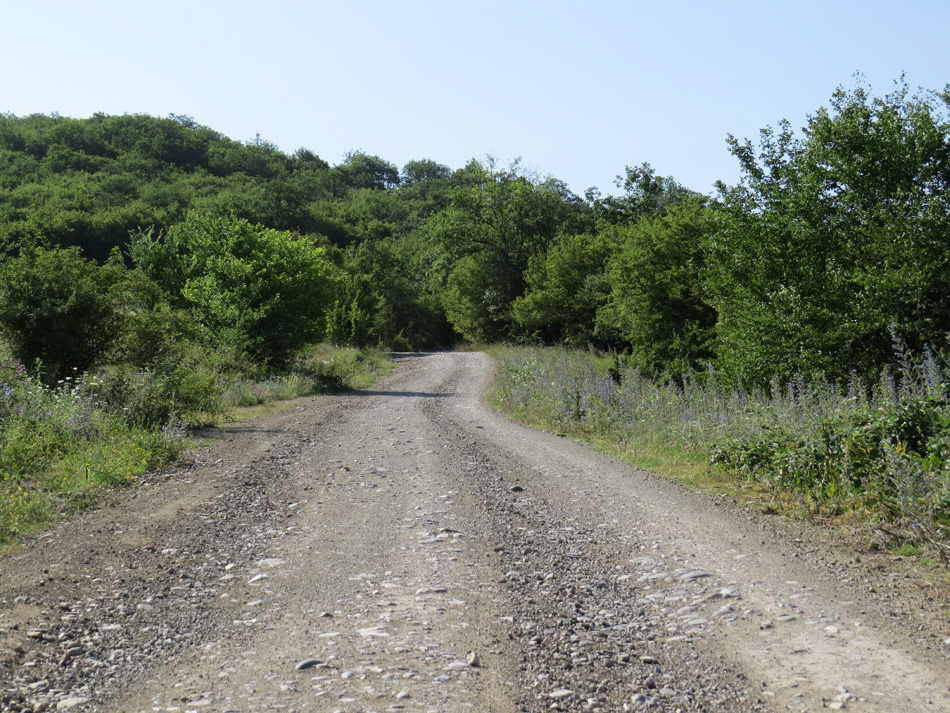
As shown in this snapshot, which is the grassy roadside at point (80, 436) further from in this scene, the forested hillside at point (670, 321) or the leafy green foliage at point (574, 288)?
the leafy green foliage at point (574, 288)

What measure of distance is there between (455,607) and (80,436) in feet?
25.6

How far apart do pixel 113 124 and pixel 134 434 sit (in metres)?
87.0

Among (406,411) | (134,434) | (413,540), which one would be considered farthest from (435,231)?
(413,540)

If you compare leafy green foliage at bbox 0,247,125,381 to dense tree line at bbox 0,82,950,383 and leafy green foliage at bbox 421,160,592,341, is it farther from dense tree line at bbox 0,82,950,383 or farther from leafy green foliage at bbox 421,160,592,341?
leafy green foliage at bbox 421,160,592,341

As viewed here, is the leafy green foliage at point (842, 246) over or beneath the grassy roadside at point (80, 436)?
over

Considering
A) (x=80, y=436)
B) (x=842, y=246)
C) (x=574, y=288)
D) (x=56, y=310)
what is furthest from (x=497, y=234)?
(x=80, y=436)

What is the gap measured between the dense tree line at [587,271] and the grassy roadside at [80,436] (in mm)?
1465

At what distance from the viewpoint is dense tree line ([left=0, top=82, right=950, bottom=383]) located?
1388 cm

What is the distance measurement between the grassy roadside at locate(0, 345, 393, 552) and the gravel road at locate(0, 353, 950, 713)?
1.81 feet

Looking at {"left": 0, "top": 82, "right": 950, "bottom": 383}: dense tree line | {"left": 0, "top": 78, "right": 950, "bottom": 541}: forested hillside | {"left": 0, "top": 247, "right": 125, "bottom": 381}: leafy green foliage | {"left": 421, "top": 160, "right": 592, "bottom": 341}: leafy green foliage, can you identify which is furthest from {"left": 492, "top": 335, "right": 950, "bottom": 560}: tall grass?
{"left": 421, "top": 160, "right": 592, "bottom": 341}: leafy green foliage

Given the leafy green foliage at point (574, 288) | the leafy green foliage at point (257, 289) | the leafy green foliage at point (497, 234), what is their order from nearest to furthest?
1. the leafy green foliage at point (257, 289)
2. the leafy green foliage at point (574, 288)
3. the leafy green foliage at point (497, 234)

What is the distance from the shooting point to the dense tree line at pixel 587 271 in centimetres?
1388

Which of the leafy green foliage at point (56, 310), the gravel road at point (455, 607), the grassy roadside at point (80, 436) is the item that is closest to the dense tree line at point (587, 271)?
the leafy green foliage at point (56, 310)

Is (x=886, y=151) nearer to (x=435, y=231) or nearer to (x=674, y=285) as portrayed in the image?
(x=674, y=285)
